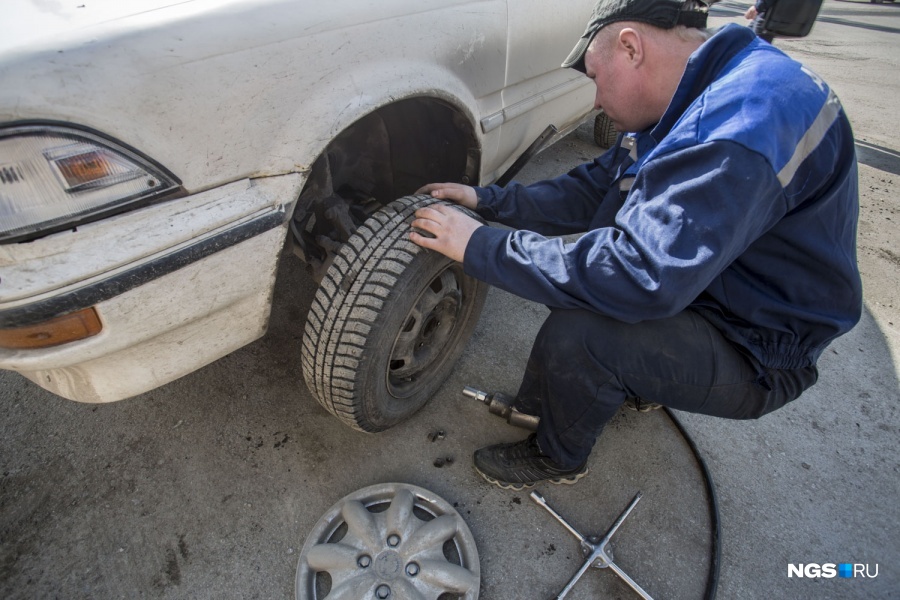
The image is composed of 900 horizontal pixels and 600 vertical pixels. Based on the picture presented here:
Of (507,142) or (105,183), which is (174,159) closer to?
(105,183)

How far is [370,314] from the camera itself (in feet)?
4.70

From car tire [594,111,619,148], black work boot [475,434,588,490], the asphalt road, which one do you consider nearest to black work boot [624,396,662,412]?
the asphalt road

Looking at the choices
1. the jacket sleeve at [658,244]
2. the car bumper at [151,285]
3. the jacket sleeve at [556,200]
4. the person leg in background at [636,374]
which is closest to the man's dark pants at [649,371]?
the person leg in background at [636,374]

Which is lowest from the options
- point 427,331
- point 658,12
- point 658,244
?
point 427,331

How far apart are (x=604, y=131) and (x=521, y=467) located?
9.76 ft

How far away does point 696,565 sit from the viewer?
5.13 feet

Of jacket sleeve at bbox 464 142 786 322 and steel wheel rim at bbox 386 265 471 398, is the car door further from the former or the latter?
jacket sleeve at bbox 464 142 786 322

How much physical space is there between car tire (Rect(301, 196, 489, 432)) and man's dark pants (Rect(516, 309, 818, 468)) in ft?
1.35

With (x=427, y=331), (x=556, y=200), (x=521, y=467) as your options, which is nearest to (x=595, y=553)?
(x=521, y=467)

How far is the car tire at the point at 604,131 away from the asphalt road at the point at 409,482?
2274mm

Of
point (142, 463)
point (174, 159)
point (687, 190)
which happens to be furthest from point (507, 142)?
point (142, 463)

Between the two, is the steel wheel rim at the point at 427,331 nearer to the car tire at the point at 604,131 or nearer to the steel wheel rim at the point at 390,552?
the steel wheel rim at the point at 390,552

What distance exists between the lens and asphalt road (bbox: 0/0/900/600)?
4.91 ft

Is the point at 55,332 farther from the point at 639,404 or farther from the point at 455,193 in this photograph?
the point at 639,404
